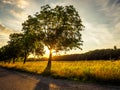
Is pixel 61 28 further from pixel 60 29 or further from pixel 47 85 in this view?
pixel 47 85

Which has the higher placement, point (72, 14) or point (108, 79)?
point (72, 14)

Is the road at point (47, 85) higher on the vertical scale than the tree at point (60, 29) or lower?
lower

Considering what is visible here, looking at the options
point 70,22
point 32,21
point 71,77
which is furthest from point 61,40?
point 71,77

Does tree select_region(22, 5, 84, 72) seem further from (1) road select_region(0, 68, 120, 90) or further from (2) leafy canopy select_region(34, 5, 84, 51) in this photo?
(1) road select_region(0, 68, 120, 90)

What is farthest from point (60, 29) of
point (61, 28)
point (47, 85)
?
point (47, 85)

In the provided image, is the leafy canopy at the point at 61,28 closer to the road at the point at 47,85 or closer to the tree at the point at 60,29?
the tree at the point at 60,29

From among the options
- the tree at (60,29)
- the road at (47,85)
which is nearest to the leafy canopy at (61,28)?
the tree at (60,29)

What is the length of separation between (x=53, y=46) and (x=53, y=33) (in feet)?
7.68

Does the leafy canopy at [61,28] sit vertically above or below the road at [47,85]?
above

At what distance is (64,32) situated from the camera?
3359 cm

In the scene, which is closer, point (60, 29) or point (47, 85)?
point (47, 85)

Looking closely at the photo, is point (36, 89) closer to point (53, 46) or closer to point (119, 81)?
point (119, 81)

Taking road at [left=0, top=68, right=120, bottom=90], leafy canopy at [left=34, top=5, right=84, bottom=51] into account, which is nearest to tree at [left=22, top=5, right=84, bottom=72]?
leafy canopy at [left=34, top=5, right=84, bottom=51]

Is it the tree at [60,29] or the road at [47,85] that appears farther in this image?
the tree at [60,29]
